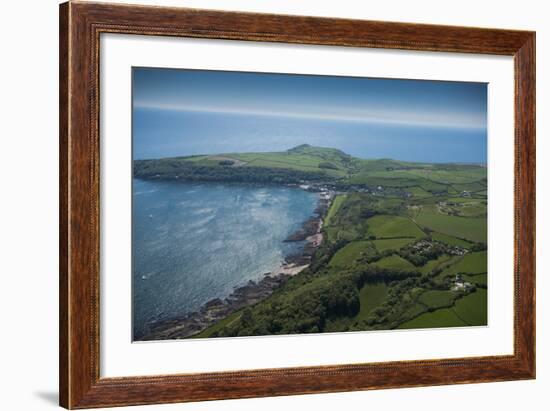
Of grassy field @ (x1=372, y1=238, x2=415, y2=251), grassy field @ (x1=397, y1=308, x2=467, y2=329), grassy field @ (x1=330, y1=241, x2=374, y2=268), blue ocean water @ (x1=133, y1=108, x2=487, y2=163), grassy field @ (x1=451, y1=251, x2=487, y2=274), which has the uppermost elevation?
blue ocean water @ (x1=133, y1=108, x2=487, y2=163)

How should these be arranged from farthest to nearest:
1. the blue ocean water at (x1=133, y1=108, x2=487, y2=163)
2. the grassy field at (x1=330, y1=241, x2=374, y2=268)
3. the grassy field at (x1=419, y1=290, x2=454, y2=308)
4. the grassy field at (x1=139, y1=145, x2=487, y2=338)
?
the grassy field at (x1=419, y1=290, x2=454, y2=308) < the grassy field at (x1=330, y1=241, x2=374, y2=268) < the grassy field at (x1=139, y1=145, x2=487, y2=338) < the blue ocean water at (x1=133, y1=108, x2=487, y2=163)

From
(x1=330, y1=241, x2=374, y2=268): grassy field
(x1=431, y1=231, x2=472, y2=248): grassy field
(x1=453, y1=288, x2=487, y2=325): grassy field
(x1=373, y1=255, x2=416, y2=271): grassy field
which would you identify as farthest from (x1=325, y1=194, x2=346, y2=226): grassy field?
(x1=453, y1=288, x2=487, y2=325): grassy field

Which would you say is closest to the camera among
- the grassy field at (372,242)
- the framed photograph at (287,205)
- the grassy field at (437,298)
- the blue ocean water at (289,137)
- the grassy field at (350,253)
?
the framed photograph at (287,205)

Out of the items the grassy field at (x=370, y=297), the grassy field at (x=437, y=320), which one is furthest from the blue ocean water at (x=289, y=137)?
the grassy field at (x=437, y=320)

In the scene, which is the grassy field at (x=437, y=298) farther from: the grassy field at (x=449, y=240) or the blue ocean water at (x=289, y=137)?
the blue ocean water at (x=289, y=137)

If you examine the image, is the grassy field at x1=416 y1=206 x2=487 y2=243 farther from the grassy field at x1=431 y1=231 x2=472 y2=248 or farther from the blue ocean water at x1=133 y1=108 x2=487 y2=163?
the blue ocean water at x1=133 y1=108 x2=487 y2=163

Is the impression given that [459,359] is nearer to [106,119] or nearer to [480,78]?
[480,78]

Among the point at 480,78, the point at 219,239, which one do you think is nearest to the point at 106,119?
the point at 219,239
